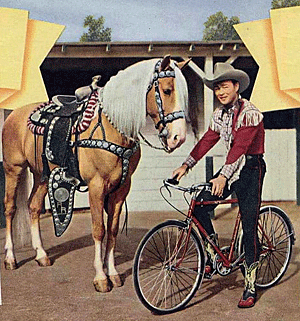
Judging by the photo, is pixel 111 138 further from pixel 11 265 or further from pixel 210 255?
pixel 11 265

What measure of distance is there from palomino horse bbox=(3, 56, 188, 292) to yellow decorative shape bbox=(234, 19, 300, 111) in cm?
94

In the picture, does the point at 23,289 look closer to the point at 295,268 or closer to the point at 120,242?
the point at 120,242

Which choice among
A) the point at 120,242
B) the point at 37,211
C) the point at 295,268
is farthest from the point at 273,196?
the point at 37,211

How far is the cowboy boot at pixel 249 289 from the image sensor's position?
3740 millimetres

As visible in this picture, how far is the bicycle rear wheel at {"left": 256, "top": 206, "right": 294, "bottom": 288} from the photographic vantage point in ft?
13.2

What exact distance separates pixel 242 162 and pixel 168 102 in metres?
0.73

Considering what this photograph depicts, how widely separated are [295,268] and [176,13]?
2.55 metres

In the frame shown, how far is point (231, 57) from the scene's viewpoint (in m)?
4.44

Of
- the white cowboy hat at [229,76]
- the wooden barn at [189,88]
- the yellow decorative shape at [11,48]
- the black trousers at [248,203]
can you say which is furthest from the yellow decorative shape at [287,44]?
the yellow decorative shape at [11,48]

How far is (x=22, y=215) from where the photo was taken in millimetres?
4695

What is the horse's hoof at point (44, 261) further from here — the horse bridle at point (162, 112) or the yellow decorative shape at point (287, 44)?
the yellow decorative shape at point (287, 44)

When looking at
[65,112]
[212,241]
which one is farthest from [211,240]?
[65,112]

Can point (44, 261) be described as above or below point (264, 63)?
below

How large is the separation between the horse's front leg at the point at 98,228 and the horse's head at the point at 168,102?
2.30ft
